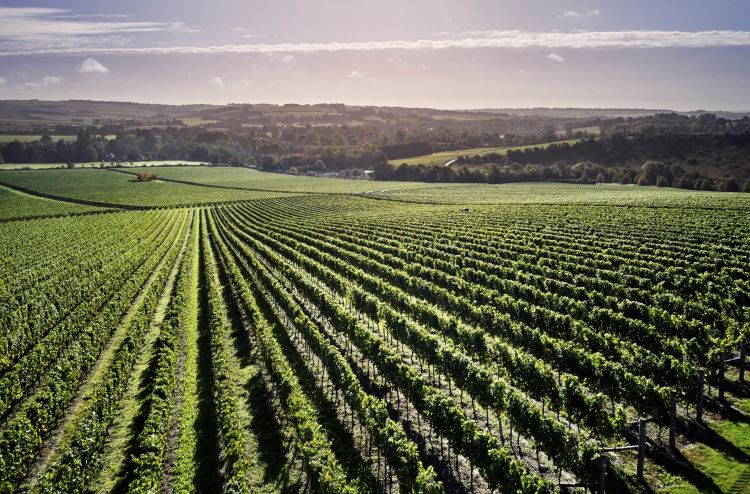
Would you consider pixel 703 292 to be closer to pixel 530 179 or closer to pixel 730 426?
pixel 730 426

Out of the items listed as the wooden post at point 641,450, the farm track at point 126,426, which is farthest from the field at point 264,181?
the wooden post at point 641,450

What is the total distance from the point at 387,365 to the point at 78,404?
13.5 m

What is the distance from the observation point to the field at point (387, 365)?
14.8 metres

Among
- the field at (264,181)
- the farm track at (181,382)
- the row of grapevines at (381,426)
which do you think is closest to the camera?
the row of grapevines at (381,426)

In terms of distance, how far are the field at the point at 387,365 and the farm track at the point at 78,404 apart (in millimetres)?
129

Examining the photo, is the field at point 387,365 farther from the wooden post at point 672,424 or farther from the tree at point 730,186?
the tree at point 730,186

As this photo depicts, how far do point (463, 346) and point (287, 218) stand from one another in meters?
60.9

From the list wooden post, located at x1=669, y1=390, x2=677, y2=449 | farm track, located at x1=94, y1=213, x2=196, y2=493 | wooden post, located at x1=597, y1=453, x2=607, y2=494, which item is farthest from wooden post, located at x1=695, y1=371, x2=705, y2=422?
farm track, located at x1=94, y1=213, x2=196, y2=493

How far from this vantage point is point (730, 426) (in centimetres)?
1605

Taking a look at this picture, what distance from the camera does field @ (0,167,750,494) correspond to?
1482 centimetres

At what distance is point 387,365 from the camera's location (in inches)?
786

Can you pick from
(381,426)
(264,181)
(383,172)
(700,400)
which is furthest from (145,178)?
(700,400)

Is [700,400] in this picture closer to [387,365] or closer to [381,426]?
[381,426]

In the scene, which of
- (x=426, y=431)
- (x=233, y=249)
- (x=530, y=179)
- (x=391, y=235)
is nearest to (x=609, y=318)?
(x=426, y=431)
